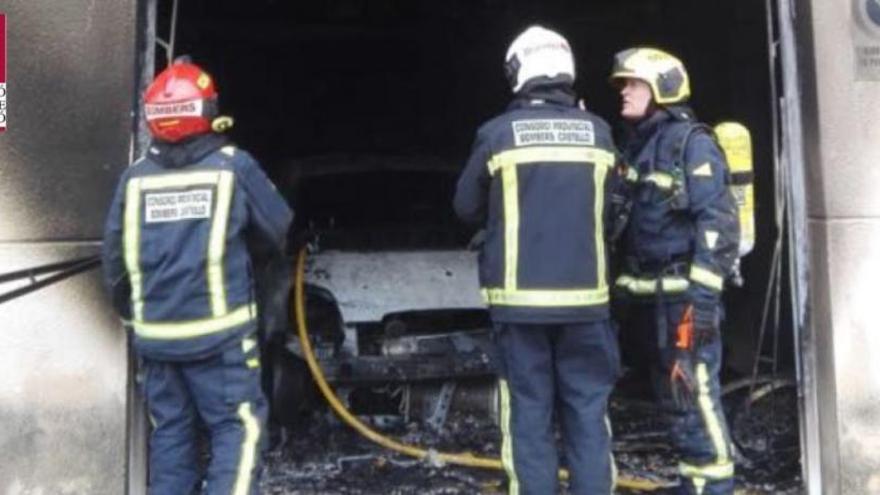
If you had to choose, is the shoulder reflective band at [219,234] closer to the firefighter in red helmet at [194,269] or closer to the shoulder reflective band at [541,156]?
the firefighter in red helmet at [194,269]

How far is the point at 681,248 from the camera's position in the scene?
4.86 m

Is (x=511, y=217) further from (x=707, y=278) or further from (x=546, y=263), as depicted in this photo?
(x=707, y=278)

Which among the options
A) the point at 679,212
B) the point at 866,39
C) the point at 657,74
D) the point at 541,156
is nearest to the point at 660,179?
the point at 679,212

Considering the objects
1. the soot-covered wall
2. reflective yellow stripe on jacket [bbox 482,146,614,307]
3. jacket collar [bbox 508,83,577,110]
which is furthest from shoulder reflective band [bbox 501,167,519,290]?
the soot-covered wall

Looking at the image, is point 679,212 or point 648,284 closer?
point 679,212

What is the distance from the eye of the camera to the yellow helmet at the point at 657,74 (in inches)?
193

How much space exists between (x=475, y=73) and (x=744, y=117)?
460cm

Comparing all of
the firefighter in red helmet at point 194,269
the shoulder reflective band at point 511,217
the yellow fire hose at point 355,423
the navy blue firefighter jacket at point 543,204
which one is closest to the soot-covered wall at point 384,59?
the yellow fire hose at point 355,423

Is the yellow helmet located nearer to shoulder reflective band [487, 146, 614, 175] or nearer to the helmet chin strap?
shoulder reflective band [487, 146, 614, 175]

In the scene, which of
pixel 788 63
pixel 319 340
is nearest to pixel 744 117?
pixel 788 63

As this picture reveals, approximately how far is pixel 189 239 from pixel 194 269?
123 millimetres

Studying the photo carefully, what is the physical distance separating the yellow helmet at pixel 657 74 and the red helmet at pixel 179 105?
1.92 m

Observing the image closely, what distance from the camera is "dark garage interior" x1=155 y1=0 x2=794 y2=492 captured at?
7.28 meters

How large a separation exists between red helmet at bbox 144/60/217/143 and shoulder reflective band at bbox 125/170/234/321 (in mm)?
178
